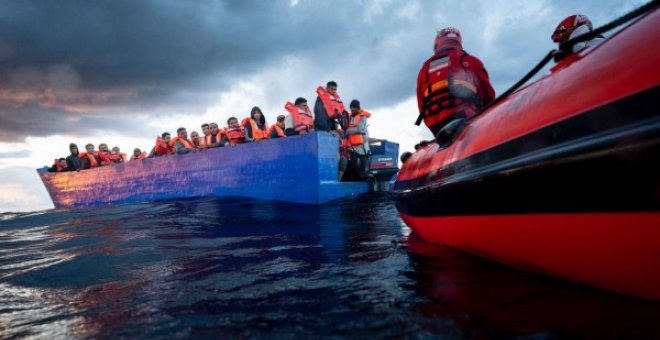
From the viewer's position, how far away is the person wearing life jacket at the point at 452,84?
3.39m

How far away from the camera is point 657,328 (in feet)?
3.92

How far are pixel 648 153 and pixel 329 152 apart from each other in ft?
21.7

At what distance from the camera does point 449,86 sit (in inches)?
134

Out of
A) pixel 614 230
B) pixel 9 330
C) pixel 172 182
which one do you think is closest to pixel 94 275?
pixel 9 330

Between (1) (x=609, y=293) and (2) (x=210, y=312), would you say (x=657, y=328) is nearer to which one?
(1) (x=609, y=293)

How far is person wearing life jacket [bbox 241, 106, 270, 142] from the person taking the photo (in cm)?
923

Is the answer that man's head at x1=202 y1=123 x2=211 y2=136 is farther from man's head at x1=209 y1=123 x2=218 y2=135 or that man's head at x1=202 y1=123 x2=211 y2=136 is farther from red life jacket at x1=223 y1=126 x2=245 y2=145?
red life jacket at x1=223 y1=126 x2=245 y2=145

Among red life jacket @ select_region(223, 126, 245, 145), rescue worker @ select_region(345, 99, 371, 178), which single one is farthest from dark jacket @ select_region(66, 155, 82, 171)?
rescue worker @ select_region(345, 99, 371, 178)

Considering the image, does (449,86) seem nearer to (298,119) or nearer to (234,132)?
(298,119)

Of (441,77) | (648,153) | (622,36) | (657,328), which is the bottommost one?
(657,328)

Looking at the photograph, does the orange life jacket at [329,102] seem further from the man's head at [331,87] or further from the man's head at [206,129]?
Answer: the man's head at [206,129]

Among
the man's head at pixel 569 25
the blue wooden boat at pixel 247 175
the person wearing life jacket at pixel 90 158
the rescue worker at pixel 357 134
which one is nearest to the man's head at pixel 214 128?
the blue wooden boat at pixel 247 175

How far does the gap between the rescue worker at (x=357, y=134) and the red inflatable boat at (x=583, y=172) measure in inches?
262

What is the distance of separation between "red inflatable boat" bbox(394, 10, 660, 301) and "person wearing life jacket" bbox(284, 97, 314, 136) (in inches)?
270
